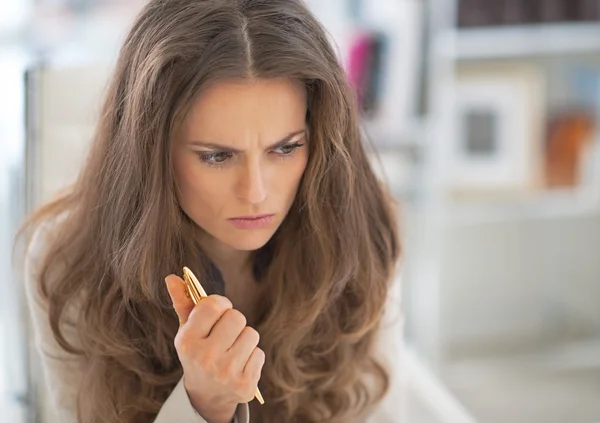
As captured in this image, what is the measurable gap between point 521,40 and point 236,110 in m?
1.68

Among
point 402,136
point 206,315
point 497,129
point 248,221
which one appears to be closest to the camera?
point 206,315

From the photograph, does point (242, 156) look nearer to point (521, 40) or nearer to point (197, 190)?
point (197, 190)

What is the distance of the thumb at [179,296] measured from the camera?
3.12 ft

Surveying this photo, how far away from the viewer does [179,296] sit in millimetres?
954

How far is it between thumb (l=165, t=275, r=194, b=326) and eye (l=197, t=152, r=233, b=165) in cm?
14

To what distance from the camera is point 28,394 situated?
1.37 meters

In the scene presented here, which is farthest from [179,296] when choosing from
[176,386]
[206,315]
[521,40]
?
[521,40]

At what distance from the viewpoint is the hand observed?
36.6 inches

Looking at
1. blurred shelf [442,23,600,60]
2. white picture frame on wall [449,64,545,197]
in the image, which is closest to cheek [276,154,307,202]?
blurred shelf [442,23,600,60]

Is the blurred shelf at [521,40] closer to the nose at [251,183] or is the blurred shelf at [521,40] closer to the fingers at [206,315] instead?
the nose at [251,183]

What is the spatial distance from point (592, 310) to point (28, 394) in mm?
2010

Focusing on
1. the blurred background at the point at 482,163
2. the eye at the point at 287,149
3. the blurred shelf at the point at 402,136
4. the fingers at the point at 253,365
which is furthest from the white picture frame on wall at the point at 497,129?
the fingers at the point at 253,365

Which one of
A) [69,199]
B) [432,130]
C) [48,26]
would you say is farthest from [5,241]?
[69,199]

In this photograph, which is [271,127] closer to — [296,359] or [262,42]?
[262,42]
